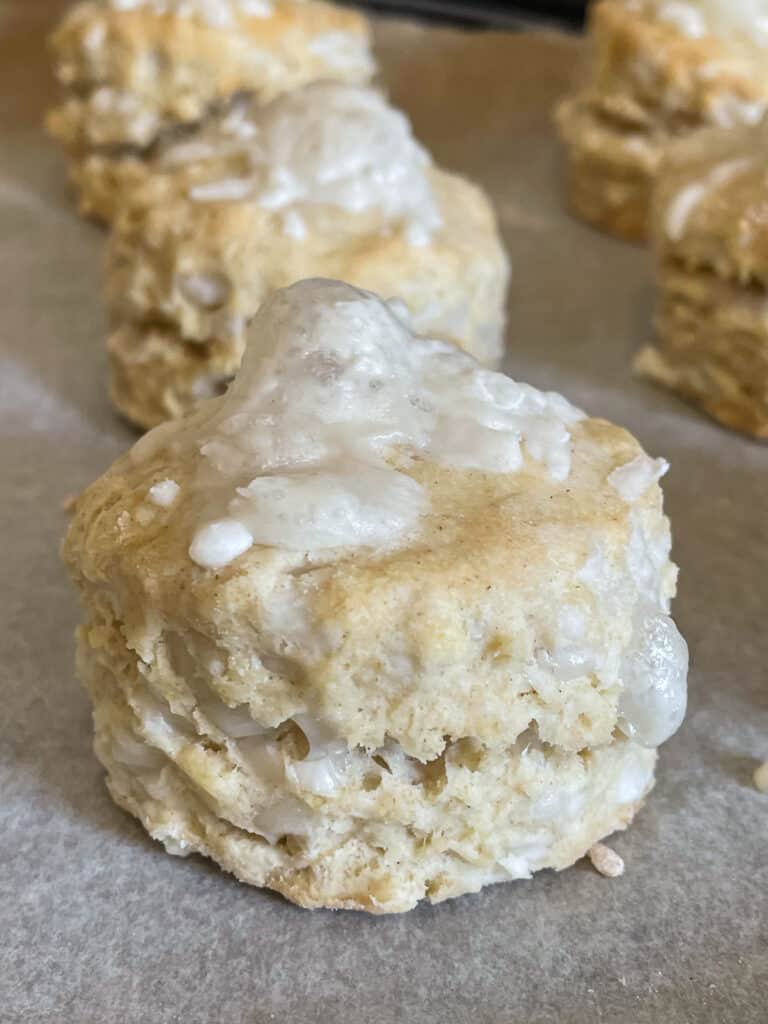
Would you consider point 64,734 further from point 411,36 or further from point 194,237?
point 411,36

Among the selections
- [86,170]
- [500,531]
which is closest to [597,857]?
[500,531]

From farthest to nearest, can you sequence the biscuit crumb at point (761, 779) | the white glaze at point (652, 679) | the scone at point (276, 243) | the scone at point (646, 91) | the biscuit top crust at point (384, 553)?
the scone at point (646, 91) → the scone at point (276, 243) → the biscuit crumb at point (761, 779) → the white glaze at point (652, 679) → the biscuit top crust at point (384, 553)

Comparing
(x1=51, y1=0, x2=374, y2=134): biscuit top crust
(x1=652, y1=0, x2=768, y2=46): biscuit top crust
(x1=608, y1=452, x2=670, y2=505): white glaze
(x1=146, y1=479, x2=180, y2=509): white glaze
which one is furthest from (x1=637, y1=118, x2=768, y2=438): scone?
(x1=146, y1=479, x2=180, y2=509): white glaze

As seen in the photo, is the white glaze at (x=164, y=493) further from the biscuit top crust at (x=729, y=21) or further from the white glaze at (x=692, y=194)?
the biscuit top crust at (x=729, y=21)

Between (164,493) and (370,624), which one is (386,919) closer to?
(370,624)

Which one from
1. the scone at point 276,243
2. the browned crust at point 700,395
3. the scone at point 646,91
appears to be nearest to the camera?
the scone at point 276,243

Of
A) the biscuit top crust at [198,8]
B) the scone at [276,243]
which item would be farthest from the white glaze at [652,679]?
the biscuit top crust at [198,8]
